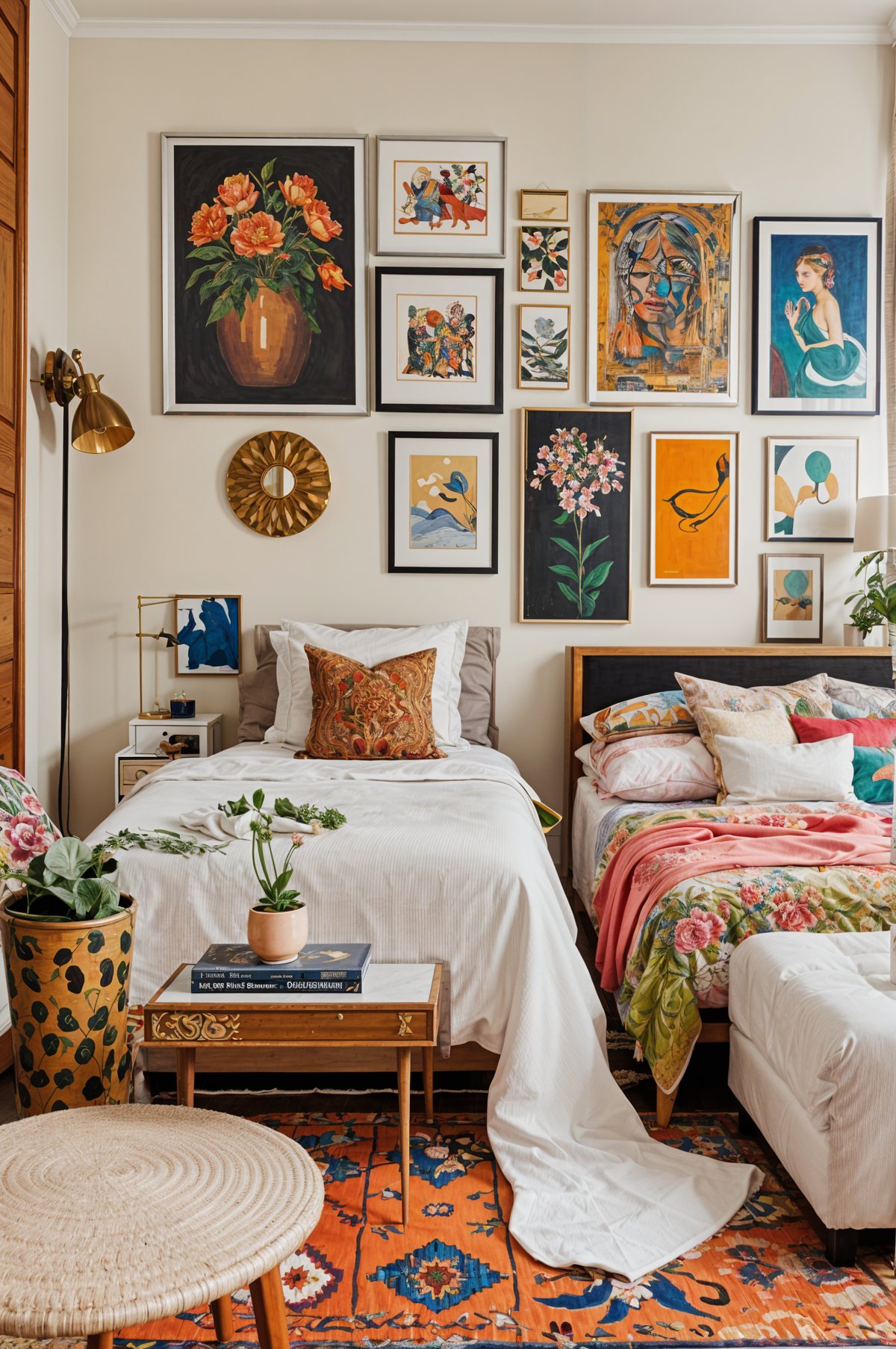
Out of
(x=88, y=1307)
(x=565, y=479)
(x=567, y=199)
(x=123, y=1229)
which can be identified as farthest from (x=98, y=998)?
(x=567, y=199)

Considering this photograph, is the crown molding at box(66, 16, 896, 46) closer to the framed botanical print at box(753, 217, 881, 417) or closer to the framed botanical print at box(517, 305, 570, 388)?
the framed botanical print at box(753, 217, 881, 417)

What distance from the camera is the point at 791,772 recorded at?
310 centimetres

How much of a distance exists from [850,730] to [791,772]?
33 centimetres

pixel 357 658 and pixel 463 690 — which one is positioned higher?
pixel 357 658

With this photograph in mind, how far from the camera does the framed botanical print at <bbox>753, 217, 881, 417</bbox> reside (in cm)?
397

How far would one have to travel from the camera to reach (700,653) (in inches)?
154

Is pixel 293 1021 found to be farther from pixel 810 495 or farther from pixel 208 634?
pixel 810 495

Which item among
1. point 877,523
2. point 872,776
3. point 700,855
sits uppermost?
A: point 877,523

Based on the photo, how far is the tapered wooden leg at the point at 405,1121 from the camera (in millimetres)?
1912

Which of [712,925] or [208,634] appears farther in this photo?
[208,634]

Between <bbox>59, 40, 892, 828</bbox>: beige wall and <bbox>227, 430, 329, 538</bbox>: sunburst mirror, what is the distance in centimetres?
5

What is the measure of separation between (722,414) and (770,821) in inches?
73.7

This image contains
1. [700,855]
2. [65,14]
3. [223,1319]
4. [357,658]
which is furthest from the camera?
[65,14]

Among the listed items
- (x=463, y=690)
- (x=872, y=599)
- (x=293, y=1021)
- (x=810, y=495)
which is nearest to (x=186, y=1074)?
(x=293, y=1021)
